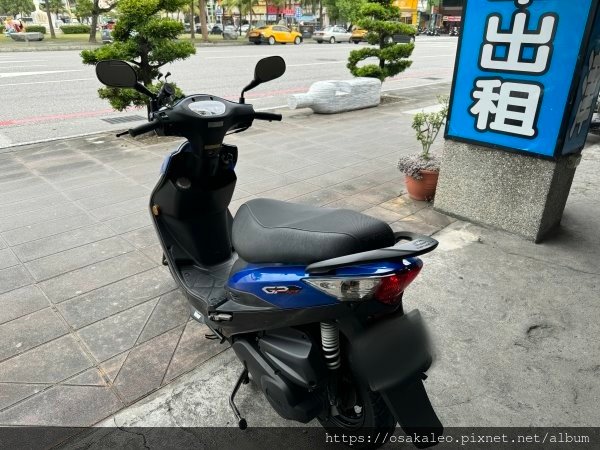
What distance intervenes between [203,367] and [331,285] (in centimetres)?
129

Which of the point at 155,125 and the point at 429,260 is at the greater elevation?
the point at 155,125

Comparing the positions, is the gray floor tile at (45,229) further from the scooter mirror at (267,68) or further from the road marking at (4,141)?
the road marking at (4,141)

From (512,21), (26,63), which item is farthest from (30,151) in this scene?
(26,63)

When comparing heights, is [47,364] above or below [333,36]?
below

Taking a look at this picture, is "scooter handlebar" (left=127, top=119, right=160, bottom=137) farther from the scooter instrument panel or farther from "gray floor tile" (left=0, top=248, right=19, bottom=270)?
"gray floor tile" (left=0, top=248, right=19, bottom=270)

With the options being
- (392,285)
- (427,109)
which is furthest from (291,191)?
(427,109)

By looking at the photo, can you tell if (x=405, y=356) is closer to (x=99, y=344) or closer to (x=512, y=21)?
(x=99, y=344)

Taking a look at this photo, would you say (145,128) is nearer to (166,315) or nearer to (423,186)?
(166,315)

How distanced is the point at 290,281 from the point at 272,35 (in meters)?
30.8

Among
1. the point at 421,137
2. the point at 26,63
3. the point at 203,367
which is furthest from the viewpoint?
the point at 26,63

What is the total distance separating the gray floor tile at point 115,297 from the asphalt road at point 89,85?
16.7 ft

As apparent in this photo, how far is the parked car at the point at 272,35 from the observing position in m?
29.7

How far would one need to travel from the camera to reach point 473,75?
403cm

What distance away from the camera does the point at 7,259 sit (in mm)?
3693
